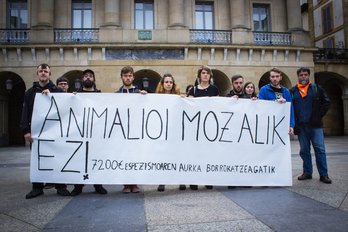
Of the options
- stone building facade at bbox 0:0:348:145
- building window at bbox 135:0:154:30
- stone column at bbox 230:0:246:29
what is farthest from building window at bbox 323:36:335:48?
building window at bbox 135:0:154:30

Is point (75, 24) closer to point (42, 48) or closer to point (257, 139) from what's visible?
point (42, 48)

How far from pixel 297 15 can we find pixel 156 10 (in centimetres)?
1019

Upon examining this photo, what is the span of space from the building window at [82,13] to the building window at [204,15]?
297 inches

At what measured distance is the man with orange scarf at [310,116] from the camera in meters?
5.25

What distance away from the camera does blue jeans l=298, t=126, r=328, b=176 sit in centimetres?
523

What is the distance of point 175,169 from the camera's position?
15.0 ft

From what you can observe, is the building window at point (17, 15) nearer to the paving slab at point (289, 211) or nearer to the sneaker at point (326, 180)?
the paving slab at point (289, 211)

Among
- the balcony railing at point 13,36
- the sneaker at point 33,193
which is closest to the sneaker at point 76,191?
the sneaker at point 33,193

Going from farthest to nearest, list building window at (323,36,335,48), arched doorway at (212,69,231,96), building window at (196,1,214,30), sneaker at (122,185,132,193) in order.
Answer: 1. building window at (323,36,335,48)
2. building window at (196,1,214,30)
3. arched doorway at (212,69,231,96)
4. sneaker at (122,185,132,193)

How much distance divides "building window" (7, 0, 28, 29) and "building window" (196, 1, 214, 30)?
38.8ft

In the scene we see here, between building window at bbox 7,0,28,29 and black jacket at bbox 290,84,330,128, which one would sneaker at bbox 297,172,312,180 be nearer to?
black jacket at bbox 290,84,330,128

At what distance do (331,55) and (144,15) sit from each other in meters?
15.4

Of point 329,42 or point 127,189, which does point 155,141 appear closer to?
point 127,189

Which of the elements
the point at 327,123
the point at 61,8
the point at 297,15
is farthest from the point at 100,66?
the point at 327,123
